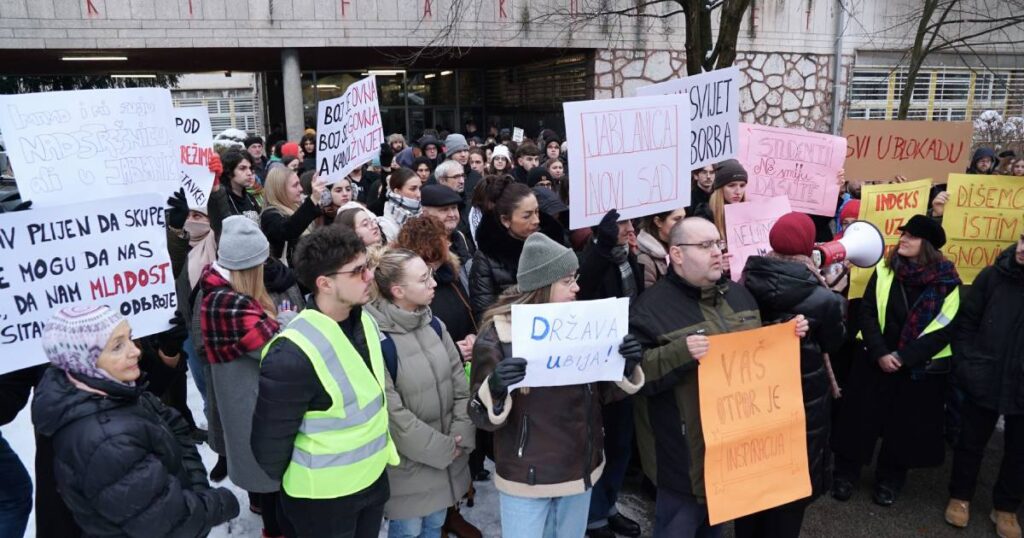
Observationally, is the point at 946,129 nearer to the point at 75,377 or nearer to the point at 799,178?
the point at 799,178

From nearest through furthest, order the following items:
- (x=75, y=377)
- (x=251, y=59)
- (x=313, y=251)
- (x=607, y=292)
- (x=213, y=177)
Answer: (x=75, y=377) → (x=313, y=251) → (x=607, y=292) → (x=213, y=177) → (x=251, y=59)

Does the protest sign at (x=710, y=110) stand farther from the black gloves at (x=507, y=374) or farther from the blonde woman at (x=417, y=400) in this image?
the black gloves at (x=507, y=374)

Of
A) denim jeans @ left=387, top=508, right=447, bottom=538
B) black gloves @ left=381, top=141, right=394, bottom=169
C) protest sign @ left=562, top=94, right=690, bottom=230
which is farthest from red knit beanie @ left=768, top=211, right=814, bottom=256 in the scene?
black gloves @ left=381, top=141, right=394, bottom=169

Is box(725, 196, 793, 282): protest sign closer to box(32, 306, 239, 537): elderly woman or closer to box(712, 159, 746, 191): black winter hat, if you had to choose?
box(712, 159, 746, 191): black winter hat

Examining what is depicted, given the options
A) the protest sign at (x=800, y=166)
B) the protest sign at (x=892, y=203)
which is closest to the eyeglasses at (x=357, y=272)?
the protest sign at (x=800, y=166)

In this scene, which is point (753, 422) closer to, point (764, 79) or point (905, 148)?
point (905, 148)

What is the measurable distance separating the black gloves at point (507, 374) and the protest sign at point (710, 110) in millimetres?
2431

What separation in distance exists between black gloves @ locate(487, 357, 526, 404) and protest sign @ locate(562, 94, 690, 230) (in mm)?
1223

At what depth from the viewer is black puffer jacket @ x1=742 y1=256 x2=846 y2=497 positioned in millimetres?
3080

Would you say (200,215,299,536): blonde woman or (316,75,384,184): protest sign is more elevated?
(316,75,384,184): protest sign

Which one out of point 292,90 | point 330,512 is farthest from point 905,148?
point 292,90

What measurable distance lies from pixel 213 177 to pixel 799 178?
4.26m

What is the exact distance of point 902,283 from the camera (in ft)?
13.4

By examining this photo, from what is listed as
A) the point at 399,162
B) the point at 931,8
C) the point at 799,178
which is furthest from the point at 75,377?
the point at 931,8
